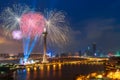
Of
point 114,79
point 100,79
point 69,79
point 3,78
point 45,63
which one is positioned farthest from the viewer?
point 45,63

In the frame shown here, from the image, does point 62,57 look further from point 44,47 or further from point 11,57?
point 44,47

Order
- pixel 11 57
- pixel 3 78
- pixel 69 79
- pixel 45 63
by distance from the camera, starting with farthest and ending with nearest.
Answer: pixel 11 57 → pixel 45 63 → pixel 69 79 → pixel 3 78

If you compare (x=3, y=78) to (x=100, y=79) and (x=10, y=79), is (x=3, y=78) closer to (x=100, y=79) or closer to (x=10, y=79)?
(x=10, y=79)

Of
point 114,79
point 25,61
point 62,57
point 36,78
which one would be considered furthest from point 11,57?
point 114,79

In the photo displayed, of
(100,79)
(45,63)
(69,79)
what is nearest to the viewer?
(100,79)

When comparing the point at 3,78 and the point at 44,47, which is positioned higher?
the point at 44,47

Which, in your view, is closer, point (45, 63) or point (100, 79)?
point (100, 79)

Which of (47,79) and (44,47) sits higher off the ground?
(44,47)

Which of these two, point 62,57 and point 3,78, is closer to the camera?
point 3,78

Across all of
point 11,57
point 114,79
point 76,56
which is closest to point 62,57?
point 76,56
